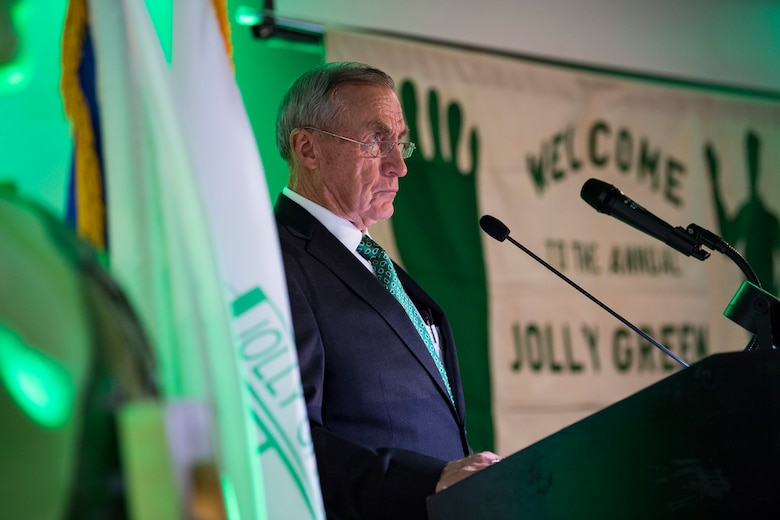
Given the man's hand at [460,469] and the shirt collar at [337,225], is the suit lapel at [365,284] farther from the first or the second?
the man's hand at [460,469]

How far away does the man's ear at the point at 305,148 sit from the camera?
7.38 ft

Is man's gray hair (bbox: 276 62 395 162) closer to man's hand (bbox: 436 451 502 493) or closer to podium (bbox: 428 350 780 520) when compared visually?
man's hand (bbox: 436 451 502 493)

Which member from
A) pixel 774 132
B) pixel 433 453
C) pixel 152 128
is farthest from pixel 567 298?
pixel 152 128

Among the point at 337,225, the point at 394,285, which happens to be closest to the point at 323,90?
the point at 337,225

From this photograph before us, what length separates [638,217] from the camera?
1899 mm

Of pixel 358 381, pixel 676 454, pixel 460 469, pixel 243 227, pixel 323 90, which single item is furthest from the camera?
pixel 323 90

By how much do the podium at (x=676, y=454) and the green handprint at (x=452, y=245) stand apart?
6.71ft

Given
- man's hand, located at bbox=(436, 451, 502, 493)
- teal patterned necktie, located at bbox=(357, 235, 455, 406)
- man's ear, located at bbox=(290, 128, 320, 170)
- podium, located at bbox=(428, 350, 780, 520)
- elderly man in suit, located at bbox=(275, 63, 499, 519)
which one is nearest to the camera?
podium, located at bbox=(428, 350, 780, 520)

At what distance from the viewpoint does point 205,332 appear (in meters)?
0.67

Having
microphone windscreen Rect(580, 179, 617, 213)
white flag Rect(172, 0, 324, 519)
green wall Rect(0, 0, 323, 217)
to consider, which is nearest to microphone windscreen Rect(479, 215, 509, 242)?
microphone windscreen Rect(580, 179, 617, 213)

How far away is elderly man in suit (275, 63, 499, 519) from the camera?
167cm

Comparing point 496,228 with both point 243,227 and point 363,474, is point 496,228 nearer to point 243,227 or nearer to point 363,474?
point 363,474

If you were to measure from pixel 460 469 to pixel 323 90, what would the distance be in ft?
3.33

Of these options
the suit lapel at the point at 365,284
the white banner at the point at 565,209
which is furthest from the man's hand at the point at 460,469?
the white banner at the point at 565,209
